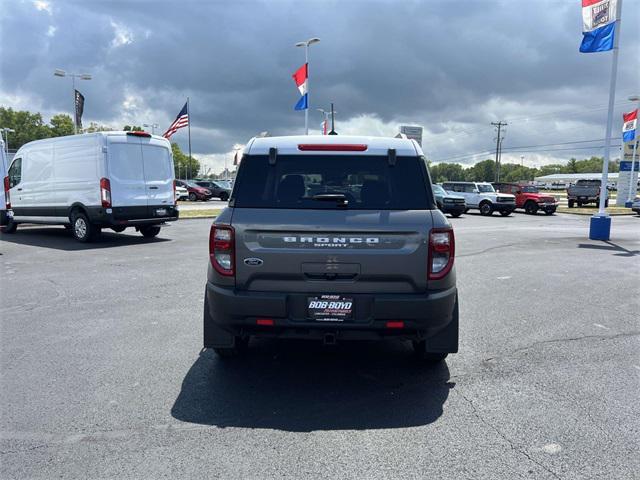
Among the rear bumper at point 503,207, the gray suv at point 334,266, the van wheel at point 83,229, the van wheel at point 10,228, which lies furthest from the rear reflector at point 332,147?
the rear bumper at point 503,207

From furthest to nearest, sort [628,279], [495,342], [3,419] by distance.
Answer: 1. [628,279]
2. [495,342]
3. [3,419]

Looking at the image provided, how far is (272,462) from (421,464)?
873 millimetres

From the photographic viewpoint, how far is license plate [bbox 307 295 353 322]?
3.54m

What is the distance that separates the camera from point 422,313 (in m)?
3.51

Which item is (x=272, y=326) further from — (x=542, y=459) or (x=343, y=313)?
(x=542, y=459)

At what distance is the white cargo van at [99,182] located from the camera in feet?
38.0

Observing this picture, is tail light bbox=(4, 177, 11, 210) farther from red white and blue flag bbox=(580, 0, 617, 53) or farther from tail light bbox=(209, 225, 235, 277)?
red white and blue flag bbox=(580, 0, 617, 53)

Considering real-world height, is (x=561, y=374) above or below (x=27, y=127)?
Result: below

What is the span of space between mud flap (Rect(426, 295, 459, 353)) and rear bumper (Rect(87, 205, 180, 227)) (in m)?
9.87

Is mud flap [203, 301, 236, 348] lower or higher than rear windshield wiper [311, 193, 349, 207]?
lower

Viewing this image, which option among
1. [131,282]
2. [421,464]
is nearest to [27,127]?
[131,282]

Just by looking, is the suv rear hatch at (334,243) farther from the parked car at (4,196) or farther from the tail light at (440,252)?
the parked car at (4,196)

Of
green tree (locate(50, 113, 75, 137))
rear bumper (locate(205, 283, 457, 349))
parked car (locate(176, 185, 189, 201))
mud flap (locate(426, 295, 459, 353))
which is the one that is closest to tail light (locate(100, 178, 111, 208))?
rear bumper (locate(205, 283, 457, 349))

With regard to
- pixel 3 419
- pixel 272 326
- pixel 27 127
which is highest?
pixel 27 127
